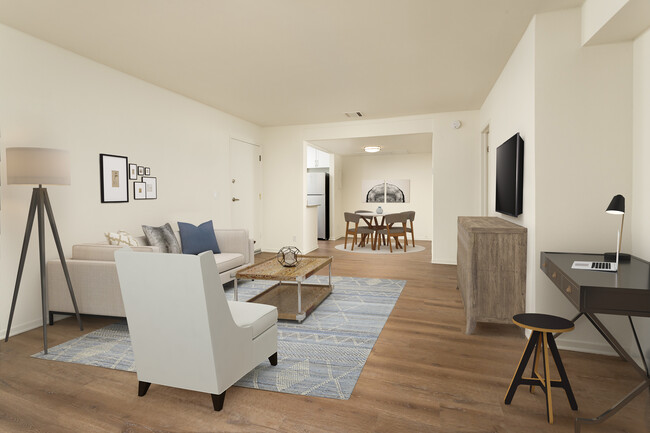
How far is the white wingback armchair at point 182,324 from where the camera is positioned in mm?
1921

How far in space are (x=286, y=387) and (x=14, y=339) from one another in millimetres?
2436

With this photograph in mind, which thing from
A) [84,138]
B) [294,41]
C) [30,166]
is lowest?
[30,166]

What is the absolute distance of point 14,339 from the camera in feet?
10.2

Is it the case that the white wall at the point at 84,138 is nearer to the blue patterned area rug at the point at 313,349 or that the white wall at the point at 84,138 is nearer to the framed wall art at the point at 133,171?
the framed wall art at the point at 133,171

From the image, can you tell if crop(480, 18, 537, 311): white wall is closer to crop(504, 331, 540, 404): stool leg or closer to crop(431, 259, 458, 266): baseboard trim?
crop(504, 331, 540, 404): stool leg

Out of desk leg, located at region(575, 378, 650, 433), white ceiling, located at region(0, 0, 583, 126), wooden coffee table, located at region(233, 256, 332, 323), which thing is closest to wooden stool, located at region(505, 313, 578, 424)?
desk leg, located at region(575, 378, 650, 433)

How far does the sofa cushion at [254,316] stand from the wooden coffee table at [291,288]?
0.84m

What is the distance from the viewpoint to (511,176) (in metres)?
3.59

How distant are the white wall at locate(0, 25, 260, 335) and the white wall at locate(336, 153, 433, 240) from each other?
216 inches

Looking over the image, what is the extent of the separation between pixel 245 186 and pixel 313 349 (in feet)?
15.1

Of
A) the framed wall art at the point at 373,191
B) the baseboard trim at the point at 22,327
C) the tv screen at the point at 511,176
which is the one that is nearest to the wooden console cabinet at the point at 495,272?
the tv screen at the point at 511,176

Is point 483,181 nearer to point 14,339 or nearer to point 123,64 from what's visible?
point 123,64

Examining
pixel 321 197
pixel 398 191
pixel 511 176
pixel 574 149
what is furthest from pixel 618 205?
pixel 398 191

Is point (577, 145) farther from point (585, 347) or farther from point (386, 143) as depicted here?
point (386, 143)
